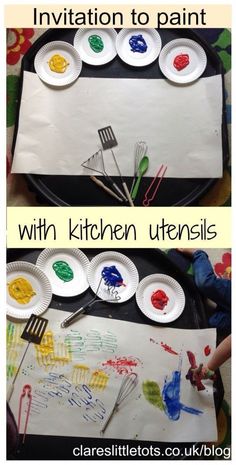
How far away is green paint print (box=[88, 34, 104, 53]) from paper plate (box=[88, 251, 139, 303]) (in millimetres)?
417

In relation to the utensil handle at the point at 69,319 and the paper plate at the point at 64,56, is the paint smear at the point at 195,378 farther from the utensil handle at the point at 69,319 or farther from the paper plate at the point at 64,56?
the paper plate at the point at 64,56

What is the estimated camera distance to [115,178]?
3.10 feet

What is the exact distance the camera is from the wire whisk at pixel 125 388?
857mm

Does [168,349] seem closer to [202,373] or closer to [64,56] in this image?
[202,373]

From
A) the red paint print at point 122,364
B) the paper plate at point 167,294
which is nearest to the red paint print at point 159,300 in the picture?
the paper plate at point 167,294

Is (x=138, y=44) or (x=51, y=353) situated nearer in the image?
(x=51, y=353)

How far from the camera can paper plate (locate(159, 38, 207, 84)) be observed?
98cm

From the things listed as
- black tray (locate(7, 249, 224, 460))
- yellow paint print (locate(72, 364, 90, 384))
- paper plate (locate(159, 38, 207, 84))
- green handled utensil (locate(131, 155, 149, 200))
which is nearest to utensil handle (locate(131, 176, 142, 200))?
green handled utensil (locate(131, 155, 149, 200))

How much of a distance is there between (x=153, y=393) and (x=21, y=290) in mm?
304

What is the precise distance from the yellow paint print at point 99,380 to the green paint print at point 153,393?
0.07m

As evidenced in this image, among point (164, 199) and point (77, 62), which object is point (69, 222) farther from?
point (77, 62)

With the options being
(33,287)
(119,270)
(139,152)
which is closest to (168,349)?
(119,270)

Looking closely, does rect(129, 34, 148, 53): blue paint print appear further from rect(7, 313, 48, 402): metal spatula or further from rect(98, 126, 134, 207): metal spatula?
rect(7, 313, 48, 402): metal spatula
